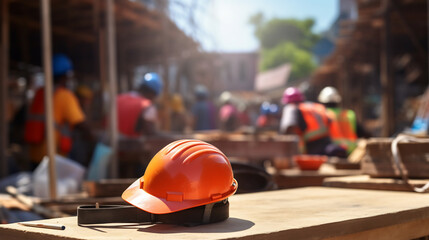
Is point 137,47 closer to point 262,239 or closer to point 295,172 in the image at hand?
point 295,172

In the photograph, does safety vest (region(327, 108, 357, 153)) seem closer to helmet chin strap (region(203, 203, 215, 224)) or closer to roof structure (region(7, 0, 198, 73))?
roof structure (region(7, 0, 198, 73))

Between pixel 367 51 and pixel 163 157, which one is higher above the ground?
pixel 367 51

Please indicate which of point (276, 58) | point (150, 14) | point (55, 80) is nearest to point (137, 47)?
point (150, 14)

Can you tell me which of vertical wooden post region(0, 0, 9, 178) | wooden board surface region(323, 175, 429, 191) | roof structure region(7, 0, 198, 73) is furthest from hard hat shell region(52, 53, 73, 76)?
wooden board surface region(323, 175, 429, 191)

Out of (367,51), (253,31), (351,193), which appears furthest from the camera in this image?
(253,31)

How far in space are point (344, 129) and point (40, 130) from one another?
4.03 meters

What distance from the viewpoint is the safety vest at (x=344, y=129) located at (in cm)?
866

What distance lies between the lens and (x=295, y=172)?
5.63m

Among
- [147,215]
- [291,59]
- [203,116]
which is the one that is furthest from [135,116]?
[291,59]

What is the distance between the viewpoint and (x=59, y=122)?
7.21 meters

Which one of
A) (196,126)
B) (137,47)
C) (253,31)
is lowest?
(196,126)

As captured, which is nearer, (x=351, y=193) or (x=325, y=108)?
(x=351, y=193)

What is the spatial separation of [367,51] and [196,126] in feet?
23.8

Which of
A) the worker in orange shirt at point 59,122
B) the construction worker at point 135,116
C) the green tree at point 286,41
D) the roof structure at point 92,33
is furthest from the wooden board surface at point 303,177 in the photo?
the green tree at point 286,41
